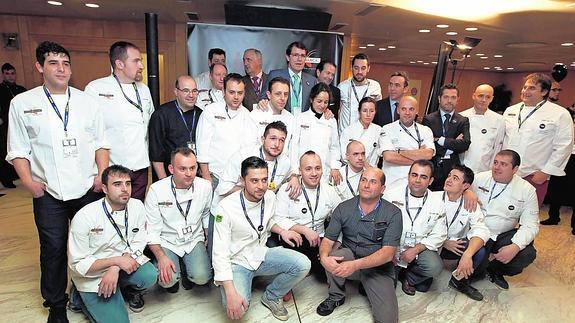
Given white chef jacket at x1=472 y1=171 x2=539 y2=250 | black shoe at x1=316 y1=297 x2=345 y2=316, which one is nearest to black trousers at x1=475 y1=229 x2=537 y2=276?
white chef jacket at x1=472 y1=171 x2=539 y2=250

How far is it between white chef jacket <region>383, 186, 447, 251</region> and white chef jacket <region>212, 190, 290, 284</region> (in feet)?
3.25

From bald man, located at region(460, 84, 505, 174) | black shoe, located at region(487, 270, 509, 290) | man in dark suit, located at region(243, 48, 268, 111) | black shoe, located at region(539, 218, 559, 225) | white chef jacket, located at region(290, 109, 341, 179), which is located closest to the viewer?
black shoe, located at region(487, 270, 509, 290)

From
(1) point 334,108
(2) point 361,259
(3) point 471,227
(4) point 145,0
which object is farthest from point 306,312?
(4) point 145,0

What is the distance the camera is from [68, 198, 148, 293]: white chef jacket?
6.75 ft

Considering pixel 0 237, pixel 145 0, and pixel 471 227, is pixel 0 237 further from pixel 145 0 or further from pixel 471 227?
pixel 471 227

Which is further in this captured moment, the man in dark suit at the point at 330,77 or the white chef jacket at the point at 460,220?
the man in dark suit at the point at 330,77

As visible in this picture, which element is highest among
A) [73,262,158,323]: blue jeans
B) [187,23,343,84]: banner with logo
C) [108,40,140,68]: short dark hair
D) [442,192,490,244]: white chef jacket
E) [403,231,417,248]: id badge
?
[187,23,343,84]: banner with logo

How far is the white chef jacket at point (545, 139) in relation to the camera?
3.41 m

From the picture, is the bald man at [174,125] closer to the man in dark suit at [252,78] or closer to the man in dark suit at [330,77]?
the man in dark suit at [252,78]

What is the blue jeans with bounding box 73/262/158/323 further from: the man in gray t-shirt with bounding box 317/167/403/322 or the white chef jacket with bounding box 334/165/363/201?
the white chef jacket with bounding box 334/165/363/201

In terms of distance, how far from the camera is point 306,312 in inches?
98.9

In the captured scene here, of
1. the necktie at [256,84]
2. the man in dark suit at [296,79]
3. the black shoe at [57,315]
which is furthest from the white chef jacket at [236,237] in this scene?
the necktie at [256,84]

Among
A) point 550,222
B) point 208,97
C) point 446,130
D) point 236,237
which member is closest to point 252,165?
point 236,237

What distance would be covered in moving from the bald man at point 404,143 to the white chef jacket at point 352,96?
524mm
